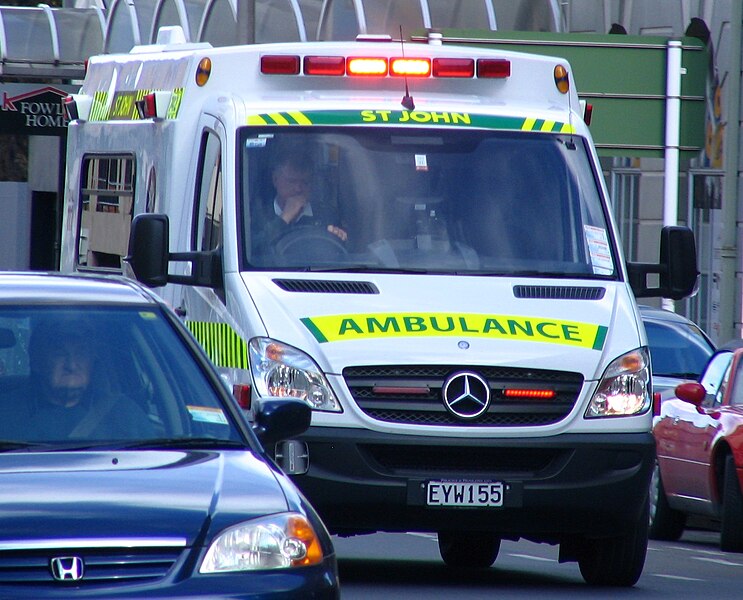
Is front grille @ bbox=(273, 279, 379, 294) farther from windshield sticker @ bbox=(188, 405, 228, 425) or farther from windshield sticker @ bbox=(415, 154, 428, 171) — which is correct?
windshield sticker @ bbox=(188, 405, 228, 425)

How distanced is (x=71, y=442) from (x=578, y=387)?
12.4 feet

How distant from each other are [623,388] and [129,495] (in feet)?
14.3

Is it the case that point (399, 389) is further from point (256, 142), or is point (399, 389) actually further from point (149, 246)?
point (256, 142)

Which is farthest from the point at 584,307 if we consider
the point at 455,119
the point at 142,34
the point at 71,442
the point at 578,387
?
the point at 142,34

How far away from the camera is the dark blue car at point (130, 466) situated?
5.70 metres

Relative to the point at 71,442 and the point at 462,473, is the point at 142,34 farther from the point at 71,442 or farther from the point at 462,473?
the point at 71,442

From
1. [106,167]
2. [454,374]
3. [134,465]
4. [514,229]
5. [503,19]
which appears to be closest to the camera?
[134,465]

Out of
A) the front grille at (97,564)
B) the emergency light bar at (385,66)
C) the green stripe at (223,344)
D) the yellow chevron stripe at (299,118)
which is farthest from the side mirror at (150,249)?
the front grille at (97,564)

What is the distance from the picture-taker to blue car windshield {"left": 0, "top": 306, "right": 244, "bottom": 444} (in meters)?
6.67

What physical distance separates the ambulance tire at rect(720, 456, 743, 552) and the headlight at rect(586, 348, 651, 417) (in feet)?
13.5

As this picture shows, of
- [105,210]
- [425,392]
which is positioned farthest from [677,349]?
[425,392]

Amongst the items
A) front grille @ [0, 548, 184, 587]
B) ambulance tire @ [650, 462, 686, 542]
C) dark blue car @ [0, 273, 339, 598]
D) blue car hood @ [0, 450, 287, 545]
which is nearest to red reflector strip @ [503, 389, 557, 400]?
dark blue car @ [0, 273, 339, 598]

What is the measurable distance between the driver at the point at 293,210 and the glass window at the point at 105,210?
2154 mm

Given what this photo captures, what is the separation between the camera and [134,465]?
6289 mm
